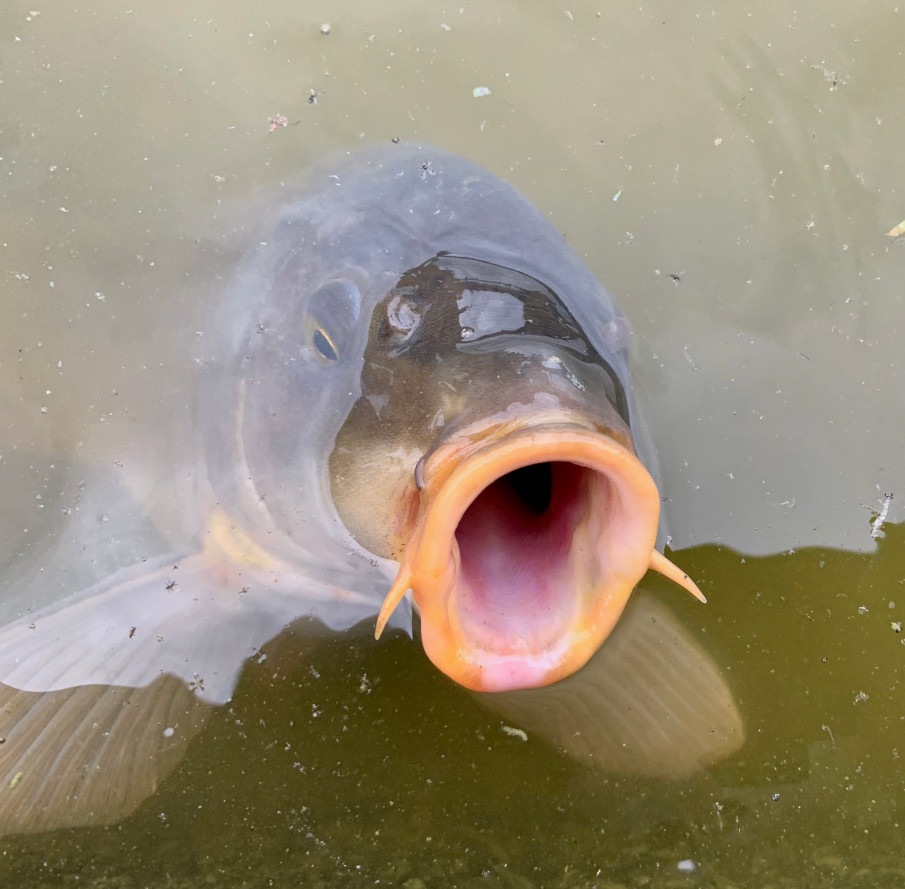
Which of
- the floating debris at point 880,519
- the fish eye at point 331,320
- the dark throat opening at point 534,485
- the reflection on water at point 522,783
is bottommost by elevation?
the reflection on water at point 522,783

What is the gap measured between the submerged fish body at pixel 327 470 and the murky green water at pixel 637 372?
0.09 meters

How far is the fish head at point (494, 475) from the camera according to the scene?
4.89ft

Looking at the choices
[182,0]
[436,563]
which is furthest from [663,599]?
[182,0]

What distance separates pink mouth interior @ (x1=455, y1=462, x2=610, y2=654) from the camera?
1.75m

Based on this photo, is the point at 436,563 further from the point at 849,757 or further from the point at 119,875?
the point at 849,757

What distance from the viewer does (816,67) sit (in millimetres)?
2557

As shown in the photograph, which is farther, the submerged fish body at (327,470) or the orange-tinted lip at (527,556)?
the submerged fish body at (327,470)

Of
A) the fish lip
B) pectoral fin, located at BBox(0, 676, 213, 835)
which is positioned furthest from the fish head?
pectoral fin, located at BBox(0, 676, 213, 835)

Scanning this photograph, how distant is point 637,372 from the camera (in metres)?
2.42

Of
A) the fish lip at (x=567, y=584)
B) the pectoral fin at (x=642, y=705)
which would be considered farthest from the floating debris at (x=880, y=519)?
the fish lip at (x=567, y=584)

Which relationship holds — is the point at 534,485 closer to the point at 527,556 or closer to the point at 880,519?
the point at 527,556

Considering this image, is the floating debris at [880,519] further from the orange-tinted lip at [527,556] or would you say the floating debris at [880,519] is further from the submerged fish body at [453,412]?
the orange-tinted lip at [527,556]

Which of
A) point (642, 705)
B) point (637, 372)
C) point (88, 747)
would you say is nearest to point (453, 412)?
point (637, 372)

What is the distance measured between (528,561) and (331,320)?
36.0 inches
